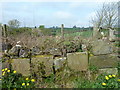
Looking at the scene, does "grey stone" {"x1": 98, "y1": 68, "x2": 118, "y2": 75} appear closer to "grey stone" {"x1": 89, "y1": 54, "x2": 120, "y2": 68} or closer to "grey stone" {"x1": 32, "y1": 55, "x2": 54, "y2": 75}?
"grey stone" {"x1": 89, "y1": 54, "x2": 120, "y2": 68}

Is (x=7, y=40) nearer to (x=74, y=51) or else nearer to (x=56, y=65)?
(x=56, y=65)

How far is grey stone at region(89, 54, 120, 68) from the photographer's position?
2799mm

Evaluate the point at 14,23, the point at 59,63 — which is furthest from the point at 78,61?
the point at 14,23

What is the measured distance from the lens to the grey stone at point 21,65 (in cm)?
272

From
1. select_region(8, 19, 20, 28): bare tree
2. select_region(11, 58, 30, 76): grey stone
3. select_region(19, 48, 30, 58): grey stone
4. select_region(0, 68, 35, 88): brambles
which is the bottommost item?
select_region(0, 68, 35, 88): brambles

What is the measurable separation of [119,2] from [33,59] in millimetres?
4970

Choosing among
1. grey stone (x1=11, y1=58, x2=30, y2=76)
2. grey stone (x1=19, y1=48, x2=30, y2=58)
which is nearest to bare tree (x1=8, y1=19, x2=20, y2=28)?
grey stone (x1=19, y1=48, x2=30, y2=58)

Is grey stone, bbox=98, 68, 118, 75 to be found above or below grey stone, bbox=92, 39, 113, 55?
below

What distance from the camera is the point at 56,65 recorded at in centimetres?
277

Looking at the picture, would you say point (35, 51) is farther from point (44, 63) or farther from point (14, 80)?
point (14, 80)

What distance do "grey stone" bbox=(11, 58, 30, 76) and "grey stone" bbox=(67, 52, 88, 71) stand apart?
1.03 metres

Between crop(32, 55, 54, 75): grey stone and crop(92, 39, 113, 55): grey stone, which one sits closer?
crop(32, 55, 54, 75): grey stone

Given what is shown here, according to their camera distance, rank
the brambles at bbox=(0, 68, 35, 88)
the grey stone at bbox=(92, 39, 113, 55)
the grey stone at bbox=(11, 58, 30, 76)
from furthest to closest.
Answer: the grey stone at bbox=(92, 39, 113, 55) < the grey stone at bbox=(11, 58, 30, 76) < the brambles at bbox=(0, 68, 35, 88)

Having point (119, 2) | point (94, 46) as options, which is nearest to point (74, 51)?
point (94, 46)
